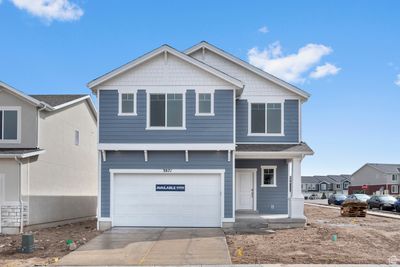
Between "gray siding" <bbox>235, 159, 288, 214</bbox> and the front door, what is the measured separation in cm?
35

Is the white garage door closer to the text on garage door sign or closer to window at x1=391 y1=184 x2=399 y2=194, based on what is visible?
the text on garage door sign

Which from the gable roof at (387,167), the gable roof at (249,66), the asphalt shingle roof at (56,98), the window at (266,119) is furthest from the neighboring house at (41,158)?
the gable roof at (387,167)

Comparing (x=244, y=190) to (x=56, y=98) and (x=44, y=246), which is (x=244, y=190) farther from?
(x=44, y=246)

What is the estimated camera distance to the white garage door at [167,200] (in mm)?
19766

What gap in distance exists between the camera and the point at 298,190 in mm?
20500

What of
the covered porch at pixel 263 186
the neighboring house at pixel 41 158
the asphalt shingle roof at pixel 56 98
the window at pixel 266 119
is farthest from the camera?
the covered porch at pixel 263 186

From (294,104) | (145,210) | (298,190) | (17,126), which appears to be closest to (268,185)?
(298,190)

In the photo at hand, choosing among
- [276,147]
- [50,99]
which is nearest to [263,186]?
[276,147]

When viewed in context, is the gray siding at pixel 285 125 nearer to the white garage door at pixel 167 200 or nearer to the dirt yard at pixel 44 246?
the white garage door at pixel 167 200

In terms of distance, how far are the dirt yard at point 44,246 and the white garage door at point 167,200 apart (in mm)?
1744

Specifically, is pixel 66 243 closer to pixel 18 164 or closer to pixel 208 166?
pixel 18 164

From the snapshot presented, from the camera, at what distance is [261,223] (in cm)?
1909

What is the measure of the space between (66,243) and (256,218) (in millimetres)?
8126

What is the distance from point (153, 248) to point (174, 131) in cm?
622
